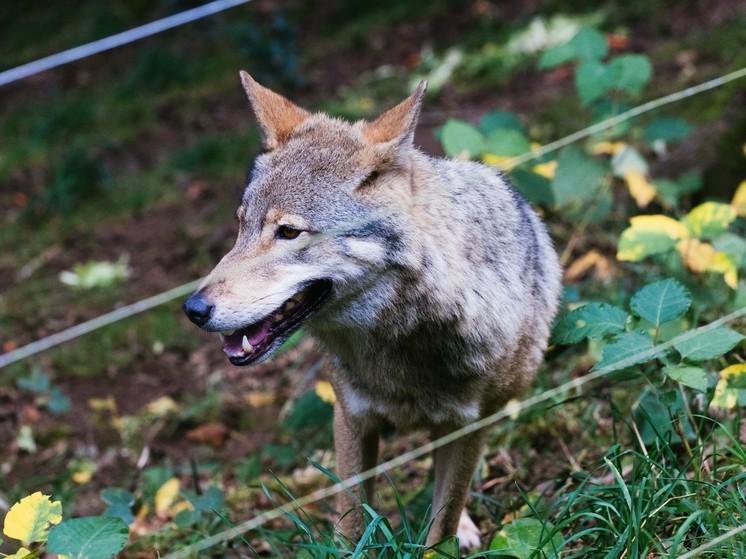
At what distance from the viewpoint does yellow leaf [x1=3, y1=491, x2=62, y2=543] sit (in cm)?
290

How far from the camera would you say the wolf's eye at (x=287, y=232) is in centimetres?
333

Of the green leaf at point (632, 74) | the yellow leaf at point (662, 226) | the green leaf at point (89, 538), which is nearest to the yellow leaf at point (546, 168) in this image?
the green leaf at point (632, 74)

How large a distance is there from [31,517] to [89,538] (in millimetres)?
194

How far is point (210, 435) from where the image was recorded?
5.73 meters

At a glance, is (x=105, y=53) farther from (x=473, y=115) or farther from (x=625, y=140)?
(x=625, y=140)

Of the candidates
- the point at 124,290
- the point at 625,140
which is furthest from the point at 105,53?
the point at 625,140

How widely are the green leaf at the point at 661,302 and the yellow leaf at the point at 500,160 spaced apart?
158 centimetres

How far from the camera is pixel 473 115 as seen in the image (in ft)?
28.2

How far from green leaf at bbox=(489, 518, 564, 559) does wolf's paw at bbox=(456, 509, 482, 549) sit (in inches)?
27.0

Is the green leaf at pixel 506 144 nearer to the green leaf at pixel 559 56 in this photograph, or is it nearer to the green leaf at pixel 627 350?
the green leaf at pixel 559 56

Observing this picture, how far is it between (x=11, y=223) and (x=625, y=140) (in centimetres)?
581

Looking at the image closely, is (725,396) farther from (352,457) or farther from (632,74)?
(632,74)

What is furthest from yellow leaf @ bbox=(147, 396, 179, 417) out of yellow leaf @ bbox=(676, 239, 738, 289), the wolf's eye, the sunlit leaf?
yellow leaf @ bbox=(676, 239, 738, 289)

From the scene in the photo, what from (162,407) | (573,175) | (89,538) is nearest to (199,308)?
(89,538)
